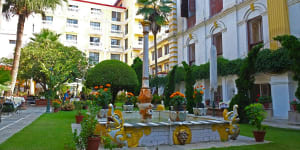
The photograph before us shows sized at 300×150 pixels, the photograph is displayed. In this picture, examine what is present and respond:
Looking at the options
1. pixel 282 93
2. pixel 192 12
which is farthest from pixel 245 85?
pixel 192 12

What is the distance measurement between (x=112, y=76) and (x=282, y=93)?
11.5 m

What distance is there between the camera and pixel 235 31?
58.7ft

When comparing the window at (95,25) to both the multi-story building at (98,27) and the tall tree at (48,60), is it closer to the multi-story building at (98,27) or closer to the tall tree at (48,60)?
the multi-story building at (98,27)

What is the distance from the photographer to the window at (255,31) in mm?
16186

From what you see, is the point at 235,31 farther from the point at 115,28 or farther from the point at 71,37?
the point at 71,37

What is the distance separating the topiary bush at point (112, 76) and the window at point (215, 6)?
908 cm

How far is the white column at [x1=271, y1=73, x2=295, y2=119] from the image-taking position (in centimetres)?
1308

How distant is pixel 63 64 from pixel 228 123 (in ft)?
68.1

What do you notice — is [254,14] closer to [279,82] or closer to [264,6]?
[264,6]

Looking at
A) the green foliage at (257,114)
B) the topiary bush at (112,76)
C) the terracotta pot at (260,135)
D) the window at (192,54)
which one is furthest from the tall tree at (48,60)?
the terracotta pot at (260,135)

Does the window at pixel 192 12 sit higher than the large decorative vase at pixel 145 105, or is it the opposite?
the window at pixel 192 12

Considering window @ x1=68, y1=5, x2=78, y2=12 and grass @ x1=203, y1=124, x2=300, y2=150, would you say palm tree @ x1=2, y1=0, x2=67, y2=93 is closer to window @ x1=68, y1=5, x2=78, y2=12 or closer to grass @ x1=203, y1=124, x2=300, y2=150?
grass @ x1=203, y1=124, x2=300, y2=150

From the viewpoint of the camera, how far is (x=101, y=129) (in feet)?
23.5

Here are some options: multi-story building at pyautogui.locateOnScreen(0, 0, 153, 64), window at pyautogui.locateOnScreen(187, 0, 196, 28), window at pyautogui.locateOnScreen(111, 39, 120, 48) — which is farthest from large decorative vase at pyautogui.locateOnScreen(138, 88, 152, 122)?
window at pyautogui.locateOnScreen(111, 39, 120, 48)
